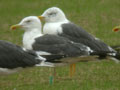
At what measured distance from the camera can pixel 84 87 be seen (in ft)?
27.1

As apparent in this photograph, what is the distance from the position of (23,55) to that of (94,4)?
34.3 ft

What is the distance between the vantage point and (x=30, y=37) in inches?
371

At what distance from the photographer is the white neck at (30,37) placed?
9.28m

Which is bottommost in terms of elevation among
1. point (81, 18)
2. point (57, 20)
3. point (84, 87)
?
point (84, 87)

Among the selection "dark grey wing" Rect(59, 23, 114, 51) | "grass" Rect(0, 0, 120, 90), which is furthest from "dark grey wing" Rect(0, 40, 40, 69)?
"dark grey wing" Rect(59, 23, 114, 51)

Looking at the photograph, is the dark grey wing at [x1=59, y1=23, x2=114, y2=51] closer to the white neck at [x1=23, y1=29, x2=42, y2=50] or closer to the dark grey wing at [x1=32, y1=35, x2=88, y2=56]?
the dark grey wing at [x1=32, y1=35, x2=88, y2=56]

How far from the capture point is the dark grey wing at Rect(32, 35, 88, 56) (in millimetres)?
8969

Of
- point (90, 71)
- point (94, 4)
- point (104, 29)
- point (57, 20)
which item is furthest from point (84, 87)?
point (94, 4)

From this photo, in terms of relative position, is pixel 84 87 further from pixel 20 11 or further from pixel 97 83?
pixel 20 11

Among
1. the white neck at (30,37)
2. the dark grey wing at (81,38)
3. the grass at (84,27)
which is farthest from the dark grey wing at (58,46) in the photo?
the grass at (84,27)

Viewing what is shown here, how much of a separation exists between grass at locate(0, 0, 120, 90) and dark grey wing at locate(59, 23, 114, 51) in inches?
21.1

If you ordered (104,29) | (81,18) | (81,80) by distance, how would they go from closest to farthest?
(81,80) → (104,29) → (81,18)

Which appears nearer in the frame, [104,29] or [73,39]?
[73,39]

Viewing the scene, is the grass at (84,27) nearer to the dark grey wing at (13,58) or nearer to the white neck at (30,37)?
the dark grey wing at (13,58)
